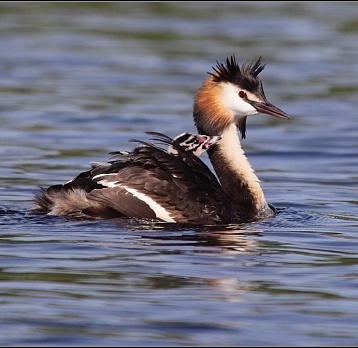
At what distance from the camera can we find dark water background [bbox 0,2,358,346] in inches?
295

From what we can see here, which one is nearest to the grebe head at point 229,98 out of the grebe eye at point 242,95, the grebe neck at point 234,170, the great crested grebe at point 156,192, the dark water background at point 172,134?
the grebe eye at point 242,95

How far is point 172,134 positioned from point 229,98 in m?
4.14

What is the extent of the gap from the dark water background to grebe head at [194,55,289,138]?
90cm

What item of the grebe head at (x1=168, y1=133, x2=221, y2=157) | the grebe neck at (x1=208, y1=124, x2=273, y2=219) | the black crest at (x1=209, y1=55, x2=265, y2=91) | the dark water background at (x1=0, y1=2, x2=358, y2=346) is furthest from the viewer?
the black crest at (x1=209, y1=55, x2=265, y2=91)

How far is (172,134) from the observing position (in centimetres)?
1538

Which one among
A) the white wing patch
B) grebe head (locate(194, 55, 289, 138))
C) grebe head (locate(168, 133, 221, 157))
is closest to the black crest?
grebe head (locate(194, 55, 289, 138))

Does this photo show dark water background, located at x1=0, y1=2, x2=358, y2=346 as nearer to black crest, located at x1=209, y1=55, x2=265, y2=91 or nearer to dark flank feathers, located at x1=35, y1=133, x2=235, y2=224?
dark flank feathers, located at x1=35, y1=133, x2=235, y2=224

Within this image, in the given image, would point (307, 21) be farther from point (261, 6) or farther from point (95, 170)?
point (95, 170)

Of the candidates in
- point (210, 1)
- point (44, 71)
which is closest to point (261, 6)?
point (210, 1)

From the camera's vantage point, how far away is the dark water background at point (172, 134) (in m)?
7.49

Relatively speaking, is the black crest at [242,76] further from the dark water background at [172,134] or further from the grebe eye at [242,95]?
the dark water background at [172,134]

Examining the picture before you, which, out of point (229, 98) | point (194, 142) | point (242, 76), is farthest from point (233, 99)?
point (194, 142)

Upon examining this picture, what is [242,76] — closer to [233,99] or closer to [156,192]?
[233,99]

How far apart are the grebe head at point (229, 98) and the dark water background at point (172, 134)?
0.90 meters
